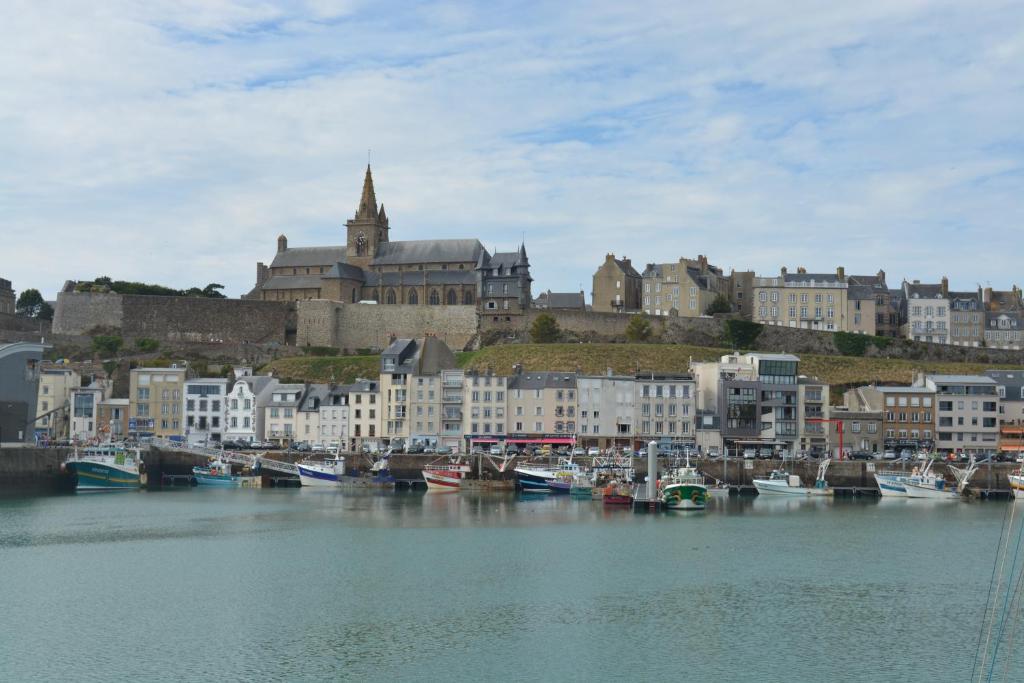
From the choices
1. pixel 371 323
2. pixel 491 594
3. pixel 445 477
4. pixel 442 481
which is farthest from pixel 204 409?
pixel 491 594

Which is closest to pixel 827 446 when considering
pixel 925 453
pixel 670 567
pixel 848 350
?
pixel 925 453

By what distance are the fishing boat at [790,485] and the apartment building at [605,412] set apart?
918cm

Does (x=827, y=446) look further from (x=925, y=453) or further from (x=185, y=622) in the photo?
(x=185, y=622)

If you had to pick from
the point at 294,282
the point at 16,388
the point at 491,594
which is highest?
the point at 294,282

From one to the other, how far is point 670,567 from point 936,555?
25.9ft

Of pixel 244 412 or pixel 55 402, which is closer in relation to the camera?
pixel 244 412

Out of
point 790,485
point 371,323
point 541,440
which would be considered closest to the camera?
point 790,485

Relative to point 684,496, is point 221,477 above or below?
below

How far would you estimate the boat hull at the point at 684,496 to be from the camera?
149 feet

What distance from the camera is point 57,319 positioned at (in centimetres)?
8544

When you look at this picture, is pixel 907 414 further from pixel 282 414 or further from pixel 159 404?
pixel 159 404

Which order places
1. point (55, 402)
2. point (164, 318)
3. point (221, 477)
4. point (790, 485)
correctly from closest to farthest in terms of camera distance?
point (790, 485)
point (221, 477)
point (55, 402)
point (164, 318)

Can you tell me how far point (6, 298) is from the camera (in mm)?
94312

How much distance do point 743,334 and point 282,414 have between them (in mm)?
30598
